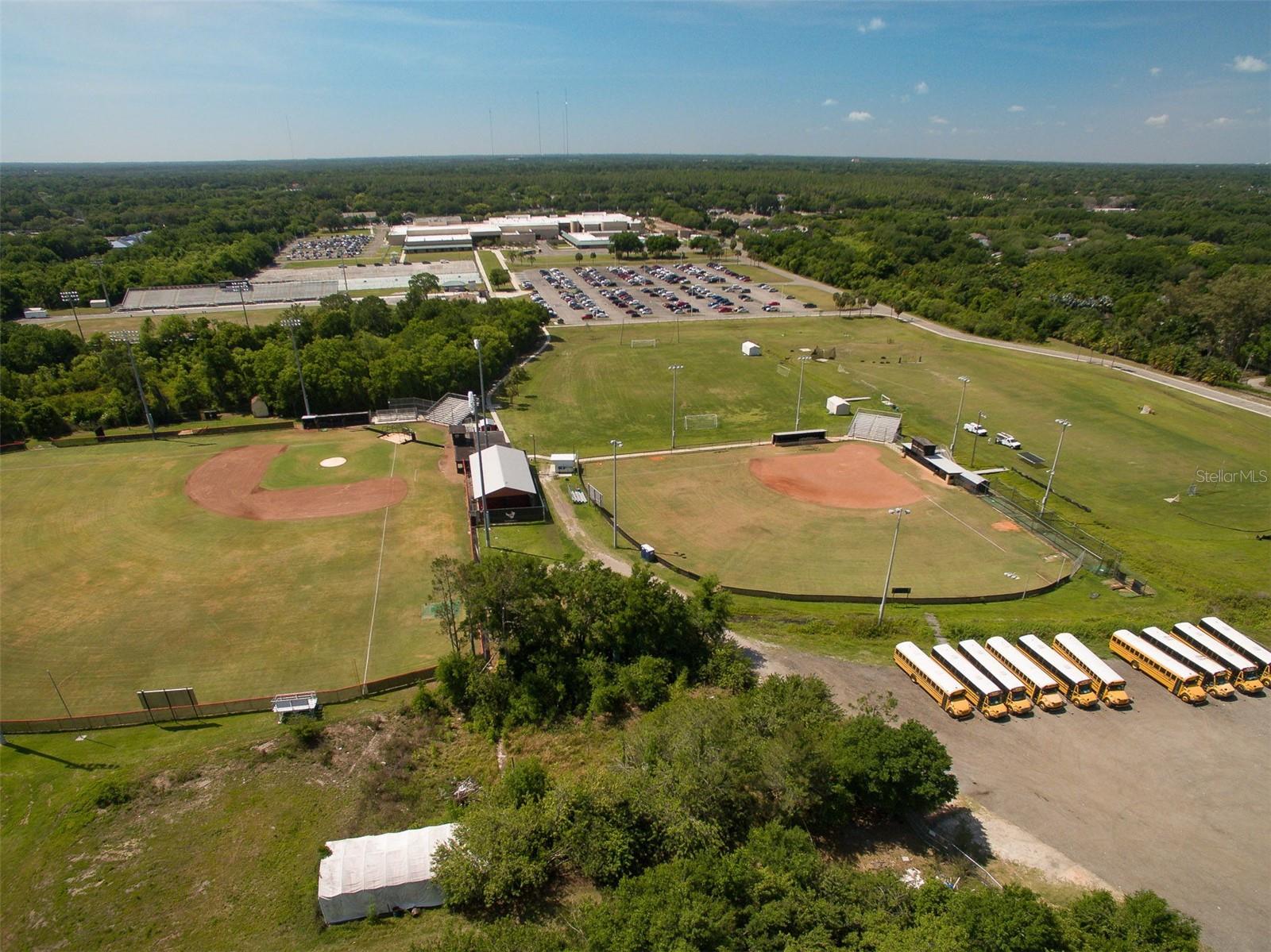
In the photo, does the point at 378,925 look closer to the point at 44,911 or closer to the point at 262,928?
the point at 262,928

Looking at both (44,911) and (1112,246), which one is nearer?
(44,911)

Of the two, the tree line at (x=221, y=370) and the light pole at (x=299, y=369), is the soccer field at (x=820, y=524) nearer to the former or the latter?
the tree line at (x=221, y=370)

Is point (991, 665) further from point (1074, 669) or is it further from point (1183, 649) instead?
point (1183, 649)

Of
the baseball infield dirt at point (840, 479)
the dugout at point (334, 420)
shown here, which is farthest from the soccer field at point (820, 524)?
the dugout at point (334, 420)

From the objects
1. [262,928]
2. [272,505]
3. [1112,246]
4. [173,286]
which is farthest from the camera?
[1112,246]

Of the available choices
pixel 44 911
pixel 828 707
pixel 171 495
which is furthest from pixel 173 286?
pixel 828 707

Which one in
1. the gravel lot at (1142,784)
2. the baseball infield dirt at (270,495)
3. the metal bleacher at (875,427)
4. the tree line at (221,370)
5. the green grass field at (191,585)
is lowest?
the gravel lot at (1142,784)

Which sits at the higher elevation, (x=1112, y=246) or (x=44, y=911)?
(x=1112, y=246)
